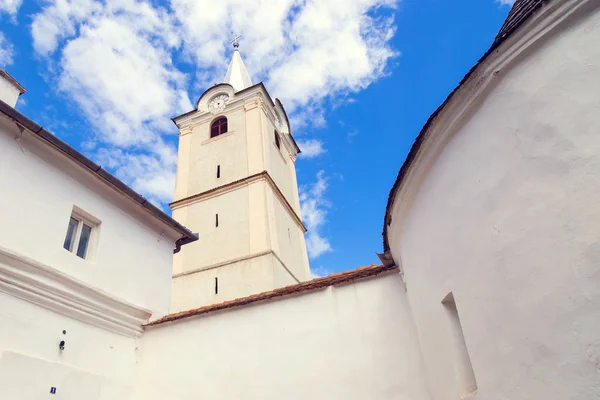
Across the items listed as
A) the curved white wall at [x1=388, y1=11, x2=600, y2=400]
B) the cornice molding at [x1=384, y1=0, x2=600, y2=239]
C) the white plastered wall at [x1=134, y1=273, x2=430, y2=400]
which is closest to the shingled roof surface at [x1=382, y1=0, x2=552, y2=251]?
the cornice molding at [x1=384, y1=0, x2=600, y2=239]

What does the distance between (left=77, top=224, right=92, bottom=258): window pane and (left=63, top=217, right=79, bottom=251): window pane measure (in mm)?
135

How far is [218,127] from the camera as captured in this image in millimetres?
21172

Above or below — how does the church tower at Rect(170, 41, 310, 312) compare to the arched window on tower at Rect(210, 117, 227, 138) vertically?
below

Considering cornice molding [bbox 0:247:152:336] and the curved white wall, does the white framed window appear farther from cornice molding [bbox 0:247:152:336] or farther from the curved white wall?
the curved white wall

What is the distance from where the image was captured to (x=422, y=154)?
489 centimetres

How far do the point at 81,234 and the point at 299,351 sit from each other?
13.3 ft

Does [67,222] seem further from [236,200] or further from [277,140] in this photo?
[277,140]

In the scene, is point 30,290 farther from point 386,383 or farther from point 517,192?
point 517,192

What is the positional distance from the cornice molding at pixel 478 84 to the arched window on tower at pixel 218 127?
1651 centimetres

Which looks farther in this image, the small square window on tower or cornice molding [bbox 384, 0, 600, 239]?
the small square window on tower

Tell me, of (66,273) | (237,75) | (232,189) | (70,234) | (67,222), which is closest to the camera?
(66,273)

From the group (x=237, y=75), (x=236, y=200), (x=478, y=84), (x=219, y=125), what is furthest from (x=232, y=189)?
(x=478, y=84)

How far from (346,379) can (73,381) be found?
377 cm

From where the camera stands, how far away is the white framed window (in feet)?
23.5
